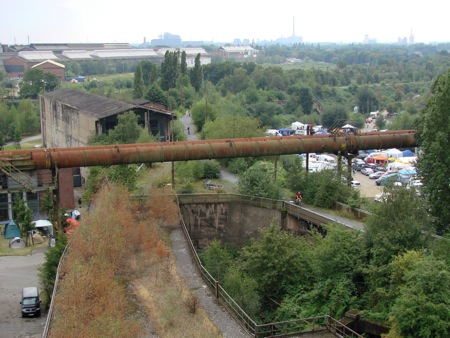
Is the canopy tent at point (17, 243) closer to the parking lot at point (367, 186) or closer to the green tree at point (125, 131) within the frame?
the green tree at point (125, 131)

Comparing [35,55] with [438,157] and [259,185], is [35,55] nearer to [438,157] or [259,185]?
[259,185]

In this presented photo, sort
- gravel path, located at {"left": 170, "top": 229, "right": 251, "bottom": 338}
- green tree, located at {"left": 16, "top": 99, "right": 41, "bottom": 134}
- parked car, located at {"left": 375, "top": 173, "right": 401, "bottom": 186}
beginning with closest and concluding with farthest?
gravel path, located at {"left": 170, "top": 229, "right": 251, "bottom": 338}, parked car, located at {"left": 375, "top": 173, "right": 401, "bottom": 186}, green tree, located at {"left": 16, "top": 99, "right": 41, "bottom": 134}

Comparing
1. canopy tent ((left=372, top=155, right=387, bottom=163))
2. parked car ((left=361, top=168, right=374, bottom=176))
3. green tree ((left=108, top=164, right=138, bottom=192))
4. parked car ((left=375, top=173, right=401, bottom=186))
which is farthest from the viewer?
canopy tent ((left=372, top=155, right=387, bottom=163))

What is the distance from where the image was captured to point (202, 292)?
60.0 ft

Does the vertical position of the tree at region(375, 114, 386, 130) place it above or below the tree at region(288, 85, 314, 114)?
below

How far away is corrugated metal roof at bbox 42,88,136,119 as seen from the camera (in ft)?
142

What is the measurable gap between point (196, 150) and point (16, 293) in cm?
990

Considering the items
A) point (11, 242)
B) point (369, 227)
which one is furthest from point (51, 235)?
point (369, 227)

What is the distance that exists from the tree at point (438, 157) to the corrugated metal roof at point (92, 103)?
999 inches

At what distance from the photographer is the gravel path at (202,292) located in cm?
1603

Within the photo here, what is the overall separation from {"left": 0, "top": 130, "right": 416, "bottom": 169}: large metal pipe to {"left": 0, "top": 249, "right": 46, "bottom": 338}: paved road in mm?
4457

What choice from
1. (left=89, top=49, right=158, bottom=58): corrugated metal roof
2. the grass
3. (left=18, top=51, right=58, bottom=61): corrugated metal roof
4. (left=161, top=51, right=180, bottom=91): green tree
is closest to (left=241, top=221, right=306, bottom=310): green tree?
the grass

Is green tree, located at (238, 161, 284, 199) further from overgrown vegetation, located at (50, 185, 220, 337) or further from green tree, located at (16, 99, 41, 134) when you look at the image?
green tree, located at (16, 99, 41, 134)

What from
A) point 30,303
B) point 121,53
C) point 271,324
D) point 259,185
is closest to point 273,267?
point 271,324
